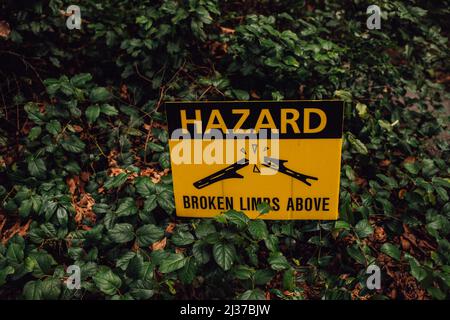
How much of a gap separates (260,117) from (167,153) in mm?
875

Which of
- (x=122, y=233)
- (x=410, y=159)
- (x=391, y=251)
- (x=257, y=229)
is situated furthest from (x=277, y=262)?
(x=410, y=159)

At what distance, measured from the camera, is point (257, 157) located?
1594 mm

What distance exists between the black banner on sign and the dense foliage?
1.30 feet

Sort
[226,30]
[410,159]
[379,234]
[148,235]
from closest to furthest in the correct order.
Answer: [148,235] → [379,234] → [410,159] → [226,30]

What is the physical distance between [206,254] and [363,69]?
185cm

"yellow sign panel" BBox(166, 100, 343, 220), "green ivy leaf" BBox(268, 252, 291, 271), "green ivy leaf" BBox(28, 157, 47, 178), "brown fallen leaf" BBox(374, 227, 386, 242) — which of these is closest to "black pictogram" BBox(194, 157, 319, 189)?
"yellow sign panel" BBox(166, 100, 343, 220)

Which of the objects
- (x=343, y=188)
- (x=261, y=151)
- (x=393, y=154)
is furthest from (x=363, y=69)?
(x=261, y=151)

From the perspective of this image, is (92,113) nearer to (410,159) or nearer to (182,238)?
(182,238)

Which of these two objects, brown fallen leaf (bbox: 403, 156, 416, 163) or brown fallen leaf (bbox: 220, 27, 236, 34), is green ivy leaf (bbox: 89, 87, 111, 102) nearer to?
brown fallen leaf (bbox: 220, 27, 236, 34)

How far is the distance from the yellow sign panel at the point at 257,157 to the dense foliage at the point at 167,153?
13 cm


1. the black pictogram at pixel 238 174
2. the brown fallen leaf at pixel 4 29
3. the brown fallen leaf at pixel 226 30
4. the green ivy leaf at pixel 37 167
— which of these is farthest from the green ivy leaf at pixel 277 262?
the brown fallen leaf at pixel 4 29

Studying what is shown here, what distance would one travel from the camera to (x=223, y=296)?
1.71m

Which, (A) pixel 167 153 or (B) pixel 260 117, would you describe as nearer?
(B) pixel 260 117
